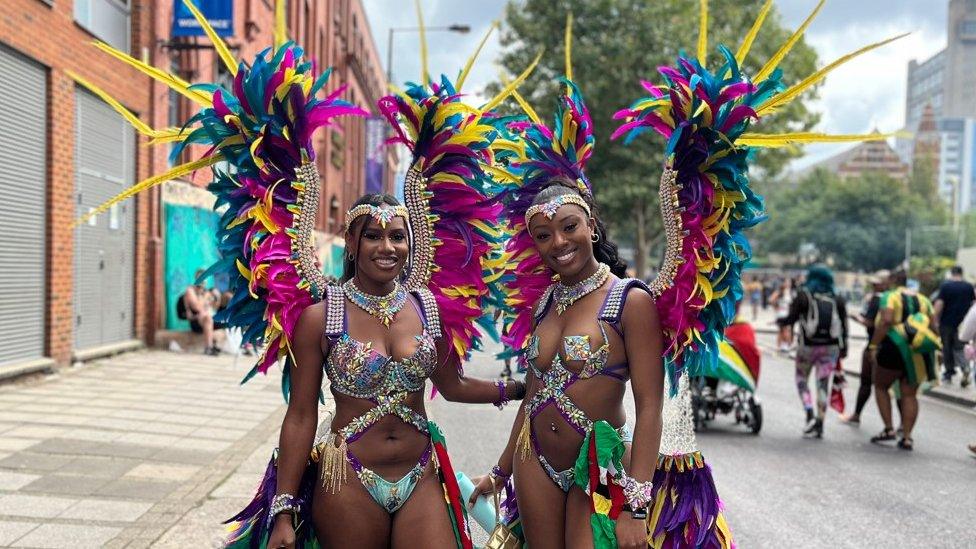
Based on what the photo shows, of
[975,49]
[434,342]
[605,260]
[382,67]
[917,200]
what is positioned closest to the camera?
[434,342]

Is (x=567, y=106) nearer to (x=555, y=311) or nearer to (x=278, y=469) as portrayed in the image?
(x=555, y=311)

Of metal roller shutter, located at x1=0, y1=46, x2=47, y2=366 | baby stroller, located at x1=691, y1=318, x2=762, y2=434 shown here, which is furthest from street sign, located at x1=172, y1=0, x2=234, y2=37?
baby stroller, located at x1=691, y1=318, x2=762, y2=434

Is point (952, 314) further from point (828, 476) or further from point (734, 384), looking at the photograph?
point (828, 476)

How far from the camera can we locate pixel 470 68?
11.4 ft

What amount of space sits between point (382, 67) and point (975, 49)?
415 feet

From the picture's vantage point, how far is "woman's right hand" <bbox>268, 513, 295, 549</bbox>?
280 centimetres

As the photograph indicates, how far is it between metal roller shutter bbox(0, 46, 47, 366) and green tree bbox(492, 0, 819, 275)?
55.3 feet

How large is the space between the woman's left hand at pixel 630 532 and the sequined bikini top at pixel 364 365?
871 mm

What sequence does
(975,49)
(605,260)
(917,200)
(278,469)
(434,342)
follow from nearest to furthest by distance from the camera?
(278,469), (434,342), (605,260), (917,200), (975,49)

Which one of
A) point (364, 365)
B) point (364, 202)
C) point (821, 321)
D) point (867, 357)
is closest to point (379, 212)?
point (364, 202)

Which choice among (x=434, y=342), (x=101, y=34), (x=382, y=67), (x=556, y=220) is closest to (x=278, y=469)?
(x=434, y=342)

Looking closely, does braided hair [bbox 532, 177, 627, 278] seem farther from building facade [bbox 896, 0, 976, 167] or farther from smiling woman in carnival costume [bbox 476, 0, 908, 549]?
building facade [bbox 896, 0, 976, 167]

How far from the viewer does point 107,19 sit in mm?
11719

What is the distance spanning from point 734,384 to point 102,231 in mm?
9144
